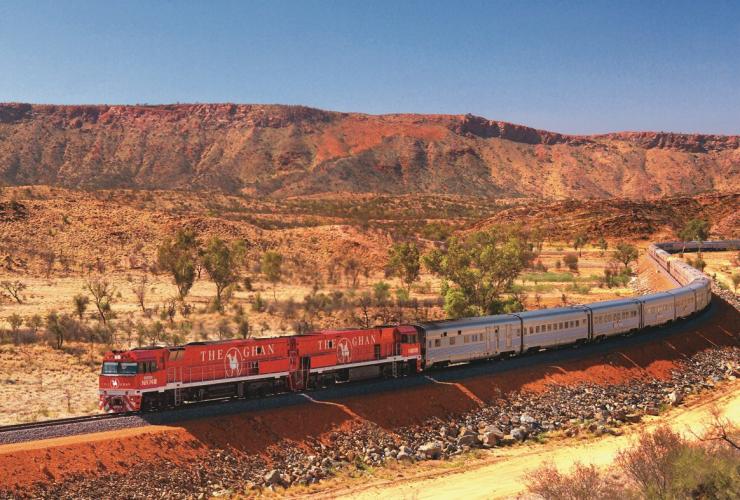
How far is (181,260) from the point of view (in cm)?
5697

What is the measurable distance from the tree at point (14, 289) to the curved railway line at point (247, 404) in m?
34.2

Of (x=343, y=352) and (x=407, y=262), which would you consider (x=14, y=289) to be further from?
(x=343, y=352)

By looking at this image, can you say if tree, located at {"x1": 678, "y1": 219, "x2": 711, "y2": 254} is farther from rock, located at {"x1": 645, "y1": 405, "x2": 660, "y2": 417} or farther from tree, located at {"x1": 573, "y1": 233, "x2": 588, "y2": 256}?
rock, located at {"x1": 645, "y1": 405, "x2": 660, "y2": 417}

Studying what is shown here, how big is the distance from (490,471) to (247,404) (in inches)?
397

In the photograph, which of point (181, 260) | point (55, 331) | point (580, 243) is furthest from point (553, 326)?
point (580, 243)

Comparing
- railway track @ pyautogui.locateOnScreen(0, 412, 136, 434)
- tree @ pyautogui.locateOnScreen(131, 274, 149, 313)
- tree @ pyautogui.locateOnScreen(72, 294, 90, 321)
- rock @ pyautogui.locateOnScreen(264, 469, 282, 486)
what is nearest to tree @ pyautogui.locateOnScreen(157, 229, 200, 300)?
tree @ pyautogui.locateOnScreen(131, 274, 149, 313)

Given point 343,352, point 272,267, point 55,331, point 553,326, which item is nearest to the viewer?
point 343,352

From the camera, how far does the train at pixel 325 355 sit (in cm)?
2433

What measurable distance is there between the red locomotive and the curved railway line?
54 cm

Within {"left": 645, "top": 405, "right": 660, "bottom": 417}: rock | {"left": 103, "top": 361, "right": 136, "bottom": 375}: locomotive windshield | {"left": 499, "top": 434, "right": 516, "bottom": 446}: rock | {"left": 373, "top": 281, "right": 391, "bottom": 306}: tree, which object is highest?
{"left": 103, "top": 361, "right": 136, "bottom": 375}: locomotive windshield

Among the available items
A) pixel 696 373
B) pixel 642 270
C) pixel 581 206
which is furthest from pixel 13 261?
pixel 581 206

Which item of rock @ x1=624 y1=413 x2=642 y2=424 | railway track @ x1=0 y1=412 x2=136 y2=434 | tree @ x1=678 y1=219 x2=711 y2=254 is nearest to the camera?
railway track @ x1=0 y1=412 x2=136 y2=434

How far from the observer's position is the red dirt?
21.5 meters

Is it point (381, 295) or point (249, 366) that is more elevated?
point (249, 366)
